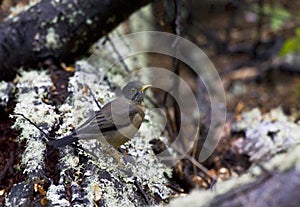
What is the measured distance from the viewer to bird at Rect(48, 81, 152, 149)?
280 centimetres

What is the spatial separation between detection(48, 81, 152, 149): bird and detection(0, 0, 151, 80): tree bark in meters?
0.82

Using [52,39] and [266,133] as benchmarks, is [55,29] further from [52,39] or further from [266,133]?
[266,133]

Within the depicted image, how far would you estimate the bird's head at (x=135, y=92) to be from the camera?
331cm

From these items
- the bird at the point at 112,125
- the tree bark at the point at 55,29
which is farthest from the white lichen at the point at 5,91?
the bird at the point at 112,125

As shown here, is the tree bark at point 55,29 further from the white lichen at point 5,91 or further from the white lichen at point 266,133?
the white lichen at point 266,133

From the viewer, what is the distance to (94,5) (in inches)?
Answer: 151

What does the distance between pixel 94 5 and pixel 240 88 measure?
257cm

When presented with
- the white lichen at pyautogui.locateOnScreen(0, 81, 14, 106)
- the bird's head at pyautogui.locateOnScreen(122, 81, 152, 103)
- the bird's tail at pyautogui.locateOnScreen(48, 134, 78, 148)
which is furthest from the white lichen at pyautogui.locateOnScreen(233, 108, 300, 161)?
the white lichen at pyautogui.locateOnScreen(0, 81, 14, 106)

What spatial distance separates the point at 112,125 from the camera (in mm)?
3010

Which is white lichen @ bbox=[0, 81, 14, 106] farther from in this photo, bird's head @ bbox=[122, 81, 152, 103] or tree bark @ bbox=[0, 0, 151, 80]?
bird's head @ bbox=[122, 81, 152, 103]

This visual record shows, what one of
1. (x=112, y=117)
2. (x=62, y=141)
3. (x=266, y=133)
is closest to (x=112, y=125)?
(x=112, y=117)

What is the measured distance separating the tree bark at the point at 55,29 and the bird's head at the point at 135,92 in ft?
2.34

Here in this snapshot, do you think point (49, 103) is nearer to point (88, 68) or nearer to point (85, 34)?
point (88, 68)

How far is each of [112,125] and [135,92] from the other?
408mm
